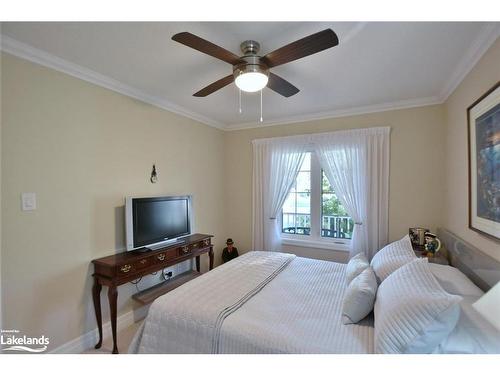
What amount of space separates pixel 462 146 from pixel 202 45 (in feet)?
7.77

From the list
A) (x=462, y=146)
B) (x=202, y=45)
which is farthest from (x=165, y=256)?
(x=462, y=146)

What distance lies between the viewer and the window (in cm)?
326

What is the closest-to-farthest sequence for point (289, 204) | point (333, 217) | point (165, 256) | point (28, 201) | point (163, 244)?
point (28, 201), point (165, 256), point (163, 244), point (333, 217), point (289, 204)

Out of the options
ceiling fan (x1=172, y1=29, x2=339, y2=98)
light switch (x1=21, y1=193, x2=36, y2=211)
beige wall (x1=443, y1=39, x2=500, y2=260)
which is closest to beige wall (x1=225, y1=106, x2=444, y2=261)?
beige wall (x1=443, y1=39, x2=500, y2=260)

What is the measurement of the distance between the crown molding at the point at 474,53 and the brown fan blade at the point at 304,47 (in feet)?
3.52

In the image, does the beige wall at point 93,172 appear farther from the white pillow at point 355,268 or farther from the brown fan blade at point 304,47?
the brown fan blade at point 304,47

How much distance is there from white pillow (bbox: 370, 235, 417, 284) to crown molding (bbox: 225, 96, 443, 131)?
5.66ft

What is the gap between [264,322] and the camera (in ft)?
4.34

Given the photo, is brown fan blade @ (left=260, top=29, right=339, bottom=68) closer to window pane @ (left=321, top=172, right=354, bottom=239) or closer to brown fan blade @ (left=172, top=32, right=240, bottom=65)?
brown fan blade @ (left=172, top=32, right=240, bottom=65)

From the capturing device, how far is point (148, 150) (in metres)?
2.64

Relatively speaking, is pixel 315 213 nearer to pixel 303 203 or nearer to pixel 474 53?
pixel 303 203
